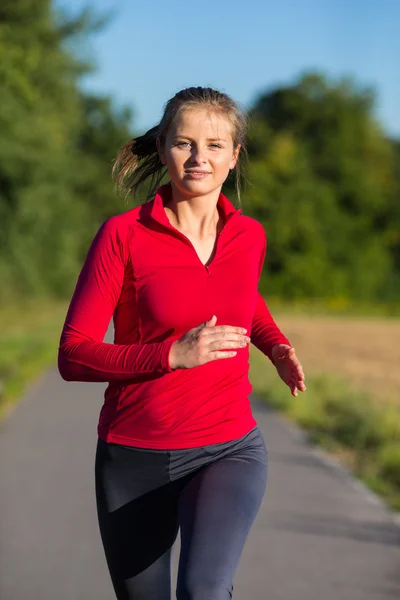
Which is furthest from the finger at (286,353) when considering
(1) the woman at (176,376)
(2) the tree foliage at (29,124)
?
(2) the tree foliage at (29,124)

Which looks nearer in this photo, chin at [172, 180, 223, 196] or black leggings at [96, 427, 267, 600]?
black leggings at [96, 427, 267, 600]

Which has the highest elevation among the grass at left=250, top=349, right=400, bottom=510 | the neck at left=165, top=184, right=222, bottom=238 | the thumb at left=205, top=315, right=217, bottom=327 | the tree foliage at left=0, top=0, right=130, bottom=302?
the tree foliage at left=0, top=0, right=130, bottom=302

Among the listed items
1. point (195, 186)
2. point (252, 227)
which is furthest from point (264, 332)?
point (195, 186)

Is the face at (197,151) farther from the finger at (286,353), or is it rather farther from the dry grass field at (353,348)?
the dry grass field at (353,348)

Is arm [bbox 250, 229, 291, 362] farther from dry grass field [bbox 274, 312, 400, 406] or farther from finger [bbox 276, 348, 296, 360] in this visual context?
dry grass field [bbox 274, 312, 400, 406]

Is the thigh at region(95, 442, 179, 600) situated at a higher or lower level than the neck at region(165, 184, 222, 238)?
lower

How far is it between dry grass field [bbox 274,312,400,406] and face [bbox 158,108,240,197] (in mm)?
11279

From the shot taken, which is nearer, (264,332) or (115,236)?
(115,236)

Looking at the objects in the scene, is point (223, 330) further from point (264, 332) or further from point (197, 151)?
point (264, 332)

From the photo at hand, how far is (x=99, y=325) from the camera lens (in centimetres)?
317

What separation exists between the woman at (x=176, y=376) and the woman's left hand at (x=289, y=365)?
0.67 ft

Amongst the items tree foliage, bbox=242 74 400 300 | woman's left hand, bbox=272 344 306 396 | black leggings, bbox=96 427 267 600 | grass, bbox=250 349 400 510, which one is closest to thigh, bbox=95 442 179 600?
black leggings, bbox=96 427 267 600

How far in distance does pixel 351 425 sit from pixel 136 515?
873 centimetres

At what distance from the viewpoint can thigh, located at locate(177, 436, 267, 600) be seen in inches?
122
